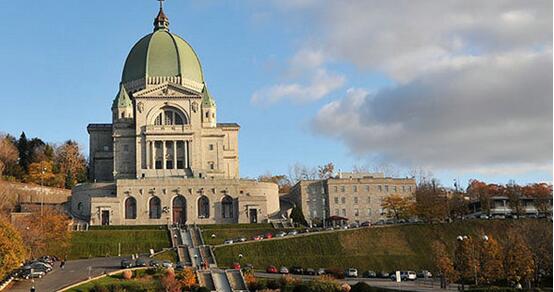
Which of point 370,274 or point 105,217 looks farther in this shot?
point 105,217

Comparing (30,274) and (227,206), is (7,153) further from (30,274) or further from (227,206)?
(30,274)

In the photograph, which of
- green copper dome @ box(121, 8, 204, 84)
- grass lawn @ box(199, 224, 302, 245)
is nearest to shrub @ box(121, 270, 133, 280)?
grass lawn @ box(199, 224, 302, 245)

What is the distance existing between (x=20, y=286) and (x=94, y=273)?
655cm

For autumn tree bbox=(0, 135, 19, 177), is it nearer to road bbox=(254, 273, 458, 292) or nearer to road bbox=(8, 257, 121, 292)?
road bbox=(8, 257, 121, 292)

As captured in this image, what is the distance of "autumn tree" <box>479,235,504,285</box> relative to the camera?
195ft

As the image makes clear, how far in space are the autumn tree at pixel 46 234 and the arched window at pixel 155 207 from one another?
53.4 feet

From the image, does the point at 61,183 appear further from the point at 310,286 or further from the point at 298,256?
the point at 310,286

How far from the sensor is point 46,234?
267ft

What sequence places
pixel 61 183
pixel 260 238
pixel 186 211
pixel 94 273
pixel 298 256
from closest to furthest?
pixel 94 273, pixel 298 256, pixel 260 238, pixel 186 211, pixel 61 183

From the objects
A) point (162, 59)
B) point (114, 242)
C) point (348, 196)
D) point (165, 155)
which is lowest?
point (114, 242)

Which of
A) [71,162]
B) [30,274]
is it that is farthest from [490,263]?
[71,162]

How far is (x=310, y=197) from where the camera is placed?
374 ft

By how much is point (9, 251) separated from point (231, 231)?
34523 mm

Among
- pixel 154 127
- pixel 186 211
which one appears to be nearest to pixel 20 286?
pixel 186 211
